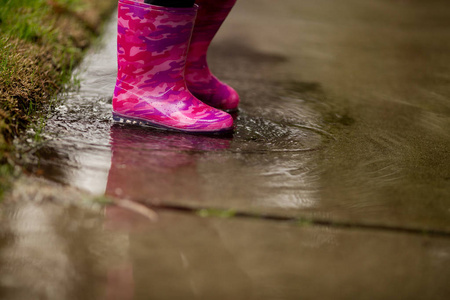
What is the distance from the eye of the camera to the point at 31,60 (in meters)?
1.79

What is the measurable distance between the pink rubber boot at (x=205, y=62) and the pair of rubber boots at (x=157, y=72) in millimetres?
202

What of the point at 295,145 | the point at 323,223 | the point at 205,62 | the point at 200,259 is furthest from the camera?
the point at 205,62

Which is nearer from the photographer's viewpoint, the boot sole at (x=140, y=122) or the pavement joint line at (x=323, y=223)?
the pavement joint line at (x=323, y=223)

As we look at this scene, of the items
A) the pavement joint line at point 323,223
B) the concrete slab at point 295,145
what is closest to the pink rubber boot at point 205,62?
the concrete slab at point 295,145

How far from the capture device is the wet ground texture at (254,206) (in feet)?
2.72

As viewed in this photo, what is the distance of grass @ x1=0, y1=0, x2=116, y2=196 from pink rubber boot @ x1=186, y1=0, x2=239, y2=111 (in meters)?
0.51

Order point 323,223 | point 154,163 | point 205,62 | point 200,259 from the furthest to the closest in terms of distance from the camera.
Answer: point 205,62
point 154,163
point 323,223
point 200,259

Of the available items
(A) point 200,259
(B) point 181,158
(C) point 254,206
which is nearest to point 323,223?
(C) point 254,206

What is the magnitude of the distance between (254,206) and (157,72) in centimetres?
66

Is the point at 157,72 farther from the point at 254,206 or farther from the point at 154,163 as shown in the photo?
the point at 254,206

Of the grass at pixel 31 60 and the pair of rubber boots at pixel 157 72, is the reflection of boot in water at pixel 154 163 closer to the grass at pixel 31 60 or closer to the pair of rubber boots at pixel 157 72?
the pair of rubber boots at pixel 157 72

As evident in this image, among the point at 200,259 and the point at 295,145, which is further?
the point at 295,145

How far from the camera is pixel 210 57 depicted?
2521 mm

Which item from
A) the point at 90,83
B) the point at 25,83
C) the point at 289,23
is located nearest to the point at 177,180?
the point at 25,83
